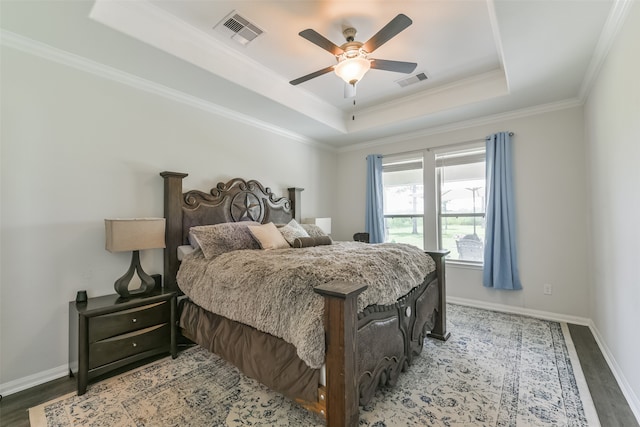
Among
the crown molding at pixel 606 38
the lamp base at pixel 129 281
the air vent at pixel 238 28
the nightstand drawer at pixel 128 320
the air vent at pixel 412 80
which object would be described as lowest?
the nightstand drawer at pixel 128 320

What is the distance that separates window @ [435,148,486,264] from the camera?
13.1 ft

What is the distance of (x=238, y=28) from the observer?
95.7 inches

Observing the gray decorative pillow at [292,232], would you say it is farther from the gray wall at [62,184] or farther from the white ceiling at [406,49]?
the white ceiling at [406,49]

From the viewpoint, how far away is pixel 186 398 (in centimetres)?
190

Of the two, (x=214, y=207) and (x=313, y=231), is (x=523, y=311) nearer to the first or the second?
(x=313, y=231)

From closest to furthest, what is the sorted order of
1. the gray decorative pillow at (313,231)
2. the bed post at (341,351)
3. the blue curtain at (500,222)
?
the bed post at (341,351), the blue curtain at (500,222), the gray decorative pillow at (313,231)

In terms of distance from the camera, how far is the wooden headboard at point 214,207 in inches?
112

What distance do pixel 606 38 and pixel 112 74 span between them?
164 inches

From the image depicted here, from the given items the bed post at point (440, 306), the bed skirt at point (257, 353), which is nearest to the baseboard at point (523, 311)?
the bed post at point (440, 306)

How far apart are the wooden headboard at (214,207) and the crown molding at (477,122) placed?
177cm

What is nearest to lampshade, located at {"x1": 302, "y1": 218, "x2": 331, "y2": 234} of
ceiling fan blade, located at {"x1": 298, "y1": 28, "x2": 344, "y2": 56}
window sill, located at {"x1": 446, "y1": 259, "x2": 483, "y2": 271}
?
window sill, located at {"x1": 446, "y1": 259, "x2": 483, "y2": 271}

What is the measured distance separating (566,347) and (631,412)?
3.12ft

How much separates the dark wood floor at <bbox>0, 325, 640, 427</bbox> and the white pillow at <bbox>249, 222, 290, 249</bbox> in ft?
6.01

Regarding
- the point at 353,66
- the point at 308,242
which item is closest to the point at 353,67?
the point at 353,66
